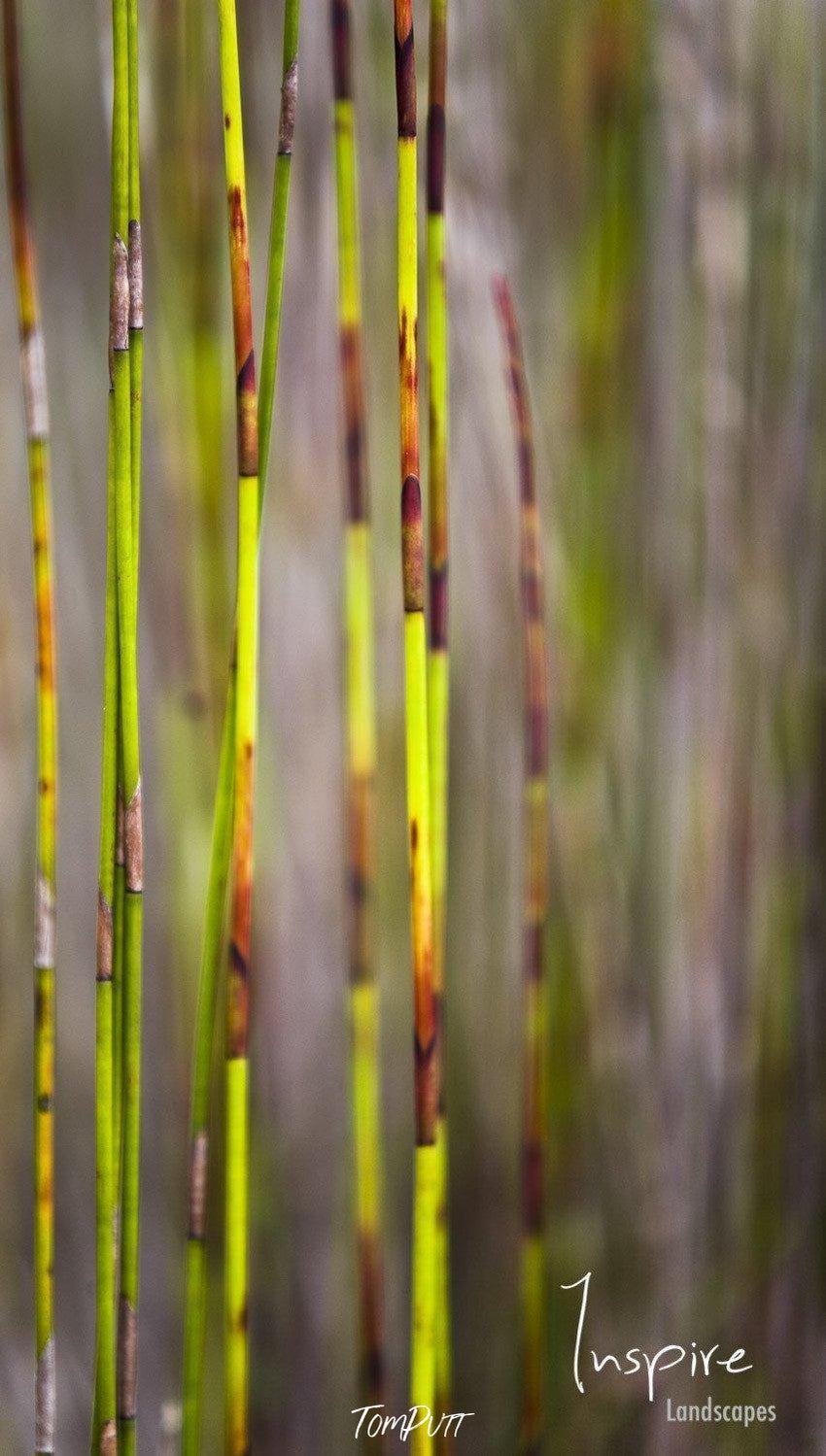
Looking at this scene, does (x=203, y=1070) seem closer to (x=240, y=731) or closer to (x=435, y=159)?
(x=240, y=731)

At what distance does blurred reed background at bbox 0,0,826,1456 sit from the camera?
0.60 metres

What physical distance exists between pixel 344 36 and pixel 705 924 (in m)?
0.55

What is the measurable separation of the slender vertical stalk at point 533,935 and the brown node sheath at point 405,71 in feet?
0.54

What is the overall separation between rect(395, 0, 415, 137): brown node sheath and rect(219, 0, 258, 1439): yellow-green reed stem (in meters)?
0.07

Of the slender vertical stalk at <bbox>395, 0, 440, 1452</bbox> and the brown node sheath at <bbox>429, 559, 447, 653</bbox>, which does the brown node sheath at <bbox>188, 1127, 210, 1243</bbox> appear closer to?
the slender vertical stalk at <bbox>395, 0, 440, 1452</bbox>

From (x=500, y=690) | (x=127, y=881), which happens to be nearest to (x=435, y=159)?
(x=500, y=690)

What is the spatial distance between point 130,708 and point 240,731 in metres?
0.05

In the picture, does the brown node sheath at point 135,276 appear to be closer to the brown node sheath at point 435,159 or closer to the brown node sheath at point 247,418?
the brown node sheath at point 247,418

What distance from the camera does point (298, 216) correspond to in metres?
0.60

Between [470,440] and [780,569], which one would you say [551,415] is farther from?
[780,569]

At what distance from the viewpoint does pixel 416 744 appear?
0.48 metres

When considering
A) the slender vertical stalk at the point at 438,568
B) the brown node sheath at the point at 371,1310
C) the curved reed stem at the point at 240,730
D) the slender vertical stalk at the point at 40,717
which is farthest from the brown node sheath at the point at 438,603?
the brown node sheath at the point at 371,1310

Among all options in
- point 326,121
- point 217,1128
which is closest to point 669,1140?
point 217,1128

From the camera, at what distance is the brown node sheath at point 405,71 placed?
0.48 meters
